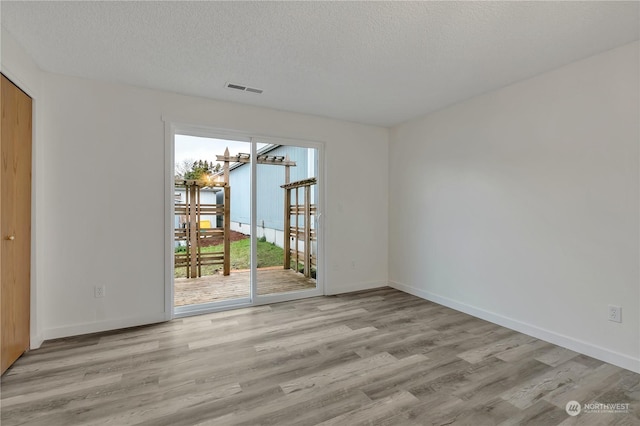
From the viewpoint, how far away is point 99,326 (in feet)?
9.80

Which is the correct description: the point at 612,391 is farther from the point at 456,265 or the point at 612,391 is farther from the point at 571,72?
the point at 571,72

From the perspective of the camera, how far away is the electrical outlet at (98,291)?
2.98 meters

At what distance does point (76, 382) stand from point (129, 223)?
1.49 m

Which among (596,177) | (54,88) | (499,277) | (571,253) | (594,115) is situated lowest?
(499,277)

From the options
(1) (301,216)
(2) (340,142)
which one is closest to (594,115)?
(2) (340,142)

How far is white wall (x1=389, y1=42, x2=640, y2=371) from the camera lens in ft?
7.75

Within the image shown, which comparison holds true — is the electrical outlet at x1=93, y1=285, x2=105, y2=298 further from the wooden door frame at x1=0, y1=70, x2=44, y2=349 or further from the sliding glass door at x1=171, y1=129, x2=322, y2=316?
the sliding glass door at x1=171, y1=129, x2=322, y2=316

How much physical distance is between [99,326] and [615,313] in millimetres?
4524

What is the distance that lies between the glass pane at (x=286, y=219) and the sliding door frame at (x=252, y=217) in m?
0.08

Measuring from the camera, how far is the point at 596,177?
2.49 meters

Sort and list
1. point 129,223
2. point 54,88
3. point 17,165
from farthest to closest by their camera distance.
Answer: point 129,223 → point 54,88 → point 17,165

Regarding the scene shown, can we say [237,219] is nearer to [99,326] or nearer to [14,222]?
[99,326]

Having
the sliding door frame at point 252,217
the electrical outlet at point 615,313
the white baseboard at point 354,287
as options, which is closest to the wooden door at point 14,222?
the sliding door frame at point 252,217

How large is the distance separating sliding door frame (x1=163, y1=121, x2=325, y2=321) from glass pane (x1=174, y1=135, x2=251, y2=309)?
0.12 m
